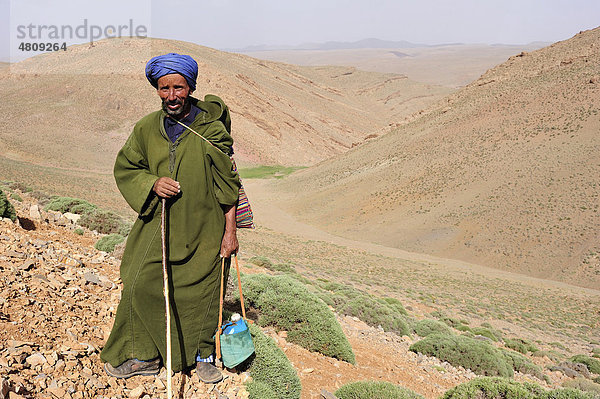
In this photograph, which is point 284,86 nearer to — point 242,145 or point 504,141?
point 242,145

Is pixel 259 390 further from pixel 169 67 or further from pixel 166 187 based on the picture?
pixel 169 67

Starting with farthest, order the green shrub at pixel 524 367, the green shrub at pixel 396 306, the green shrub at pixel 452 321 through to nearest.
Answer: the green shrub at pixel 452 321
the green shrub at pixel 396 306
the green shrub at pixel 524 367

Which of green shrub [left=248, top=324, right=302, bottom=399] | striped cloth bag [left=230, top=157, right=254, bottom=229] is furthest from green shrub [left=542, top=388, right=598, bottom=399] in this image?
striped cloth bag [left=230, top=157, right=254, bottom=229]

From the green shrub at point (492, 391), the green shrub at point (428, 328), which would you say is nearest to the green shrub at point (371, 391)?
the green shrub at point (492, 391)

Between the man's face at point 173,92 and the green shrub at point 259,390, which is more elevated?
the man's face at point 173,92

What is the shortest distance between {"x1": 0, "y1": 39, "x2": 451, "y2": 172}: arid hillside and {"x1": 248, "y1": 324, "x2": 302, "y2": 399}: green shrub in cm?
3666

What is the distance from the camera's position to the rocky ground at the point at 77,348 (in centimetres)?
249

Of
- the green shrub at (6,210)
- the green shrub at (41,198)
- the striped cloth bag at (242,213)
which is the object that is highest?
the striped cloth bag at (242,213)

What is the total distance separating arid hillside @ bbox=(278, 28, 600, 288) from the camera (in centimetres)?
2134

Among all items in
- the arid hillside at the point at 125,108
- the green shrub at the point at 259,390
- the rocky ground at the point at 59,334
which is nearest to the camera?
the rocky ground at the point at 59,334

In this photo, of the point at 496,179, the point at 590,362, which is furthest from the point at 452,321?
the point at 496,179

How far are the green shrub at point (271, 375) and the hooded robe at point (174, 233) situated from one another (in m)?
0.66

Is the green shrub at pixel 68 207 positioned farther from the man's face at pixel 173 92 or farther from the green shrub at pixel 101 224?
the man's face at pixel 173 92

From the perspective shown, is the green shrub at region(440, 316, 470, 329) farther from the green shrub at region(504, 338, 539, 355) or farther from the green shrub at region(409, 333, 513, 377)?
the green shrub at region(409, 333, 513, 377)
